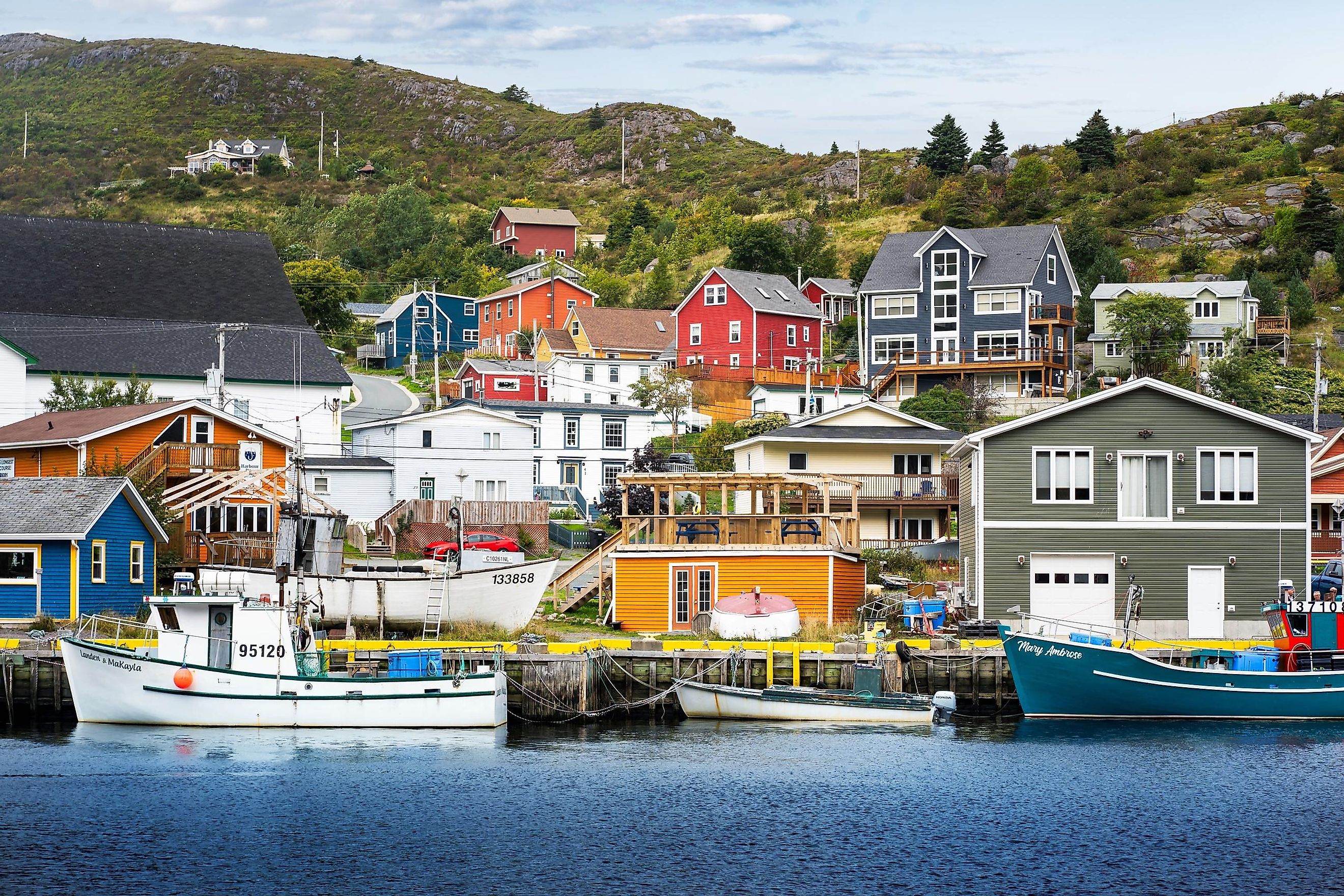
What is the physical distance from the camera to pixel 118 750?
3675 cm

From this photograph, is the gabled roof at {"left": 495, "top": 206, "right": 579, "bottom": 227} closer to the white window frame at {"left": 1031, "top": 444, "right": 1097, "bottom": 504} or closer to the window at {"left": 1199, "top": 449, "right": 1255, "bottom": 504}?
the white window frame at {"left": 1031, "top": 444, "right": 1097, "bottom": 504}

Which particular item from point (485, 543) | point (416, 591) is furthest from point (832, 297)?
point (416, 591)

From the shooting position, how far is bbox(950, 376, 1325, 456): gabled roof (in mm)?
47438

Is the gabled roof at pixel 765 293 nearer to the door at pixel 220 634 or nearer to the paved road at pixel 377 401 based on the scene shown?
the paved road at pixel 377 401

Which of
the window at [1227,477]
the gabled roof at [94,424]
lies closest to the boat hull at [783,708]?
the window at [1227,477]

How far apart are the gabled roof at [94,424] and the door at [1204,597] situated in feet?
105

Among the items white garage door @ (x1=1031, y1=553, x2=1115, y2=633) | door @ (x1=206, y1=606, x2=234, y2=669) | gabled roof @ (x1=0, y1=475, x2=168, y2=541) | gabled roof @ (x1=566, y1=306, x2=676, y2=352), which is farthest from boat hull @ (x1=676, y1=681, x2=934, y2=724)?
gabled roof @ (x1=566, y1=306, x2=676, y2=352)

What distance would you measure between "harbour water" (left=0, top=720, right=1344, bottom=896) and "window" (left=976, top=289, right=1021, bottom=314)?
169 feet

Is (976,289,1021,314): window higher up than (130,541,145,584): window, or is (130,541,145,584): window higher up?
(976,289,1021,314): window

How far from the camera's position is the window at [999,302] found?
8950 centimetres

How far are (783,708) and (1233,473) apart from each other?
17.5 metres

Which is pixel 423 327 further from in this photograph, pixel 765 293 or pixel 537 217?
pixel 537 217

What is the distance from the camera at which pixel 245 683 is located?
128ft

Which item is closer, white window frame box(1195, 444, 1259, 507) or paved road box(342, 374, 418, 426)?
white window frame box(1195, 444, 1259, 507)
